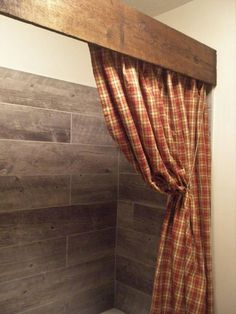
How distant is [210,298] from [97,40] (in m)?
1.32

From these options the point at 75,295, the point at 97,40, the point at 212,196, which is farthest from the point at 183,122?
the point at 75,295

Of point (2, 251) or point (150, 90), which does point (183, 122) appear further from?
point (2, 251)

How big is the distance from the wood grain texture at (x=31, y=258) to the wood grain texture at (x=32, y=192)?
0.24 metres

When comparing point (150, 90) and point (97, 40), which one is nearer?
point (97, 40)

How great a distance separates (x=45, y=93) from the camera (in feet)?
5.64

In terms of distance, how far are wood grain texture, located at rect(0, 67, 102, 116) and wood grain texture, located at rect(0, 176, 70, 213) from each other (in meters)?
0.44

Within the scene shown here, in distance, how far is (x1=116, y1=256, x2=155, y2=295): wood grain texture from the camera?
6.26ft

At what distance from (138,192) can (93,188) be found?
31 cm

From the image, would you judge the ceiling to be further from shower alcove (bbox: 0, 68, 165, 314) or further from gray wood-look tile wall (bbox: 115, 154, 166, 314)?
gray wood-look tile wall (bbox: 115, 154, 166, 314)

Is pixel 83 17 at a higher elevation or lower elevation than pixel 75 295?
higher

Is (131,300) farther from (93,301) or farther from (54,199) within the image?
(54,199)

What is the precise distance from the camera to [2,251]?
5.23 feet

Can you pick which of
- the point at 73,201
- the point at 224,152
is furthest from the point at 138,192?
the point at 224,152

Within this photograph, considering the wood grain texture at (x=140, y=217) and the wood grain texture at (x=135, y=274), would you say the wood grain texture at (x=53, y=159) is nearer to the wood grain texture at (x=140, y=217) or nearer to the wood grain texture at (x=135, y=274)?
the wood grain texture at (x=140, y=217)
